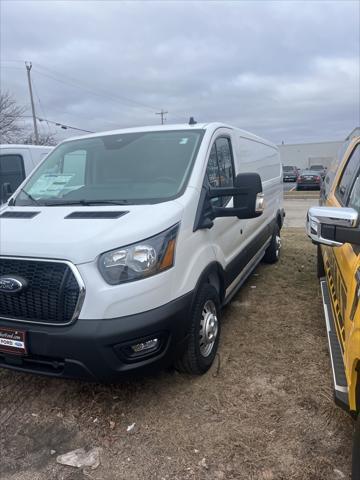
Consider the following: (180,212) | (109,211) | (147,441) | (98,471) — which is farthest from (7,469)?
(180,212)

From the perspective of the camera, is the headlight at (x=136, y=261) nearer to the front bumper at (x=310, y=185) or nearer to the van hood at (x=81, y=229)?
the van hood at (x=81, y=229)

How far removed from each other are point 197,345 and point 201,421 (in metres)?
0.55

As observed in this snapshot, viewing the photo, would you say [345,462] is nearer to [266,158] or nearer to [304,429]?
[304,429]

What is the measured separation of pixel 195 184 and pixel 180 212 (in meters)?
0.41

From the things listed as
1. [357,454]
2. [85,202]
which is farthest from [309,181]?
[357,454]

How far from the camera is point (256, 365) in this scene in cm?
351

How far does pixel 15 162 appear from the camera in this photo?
738cm

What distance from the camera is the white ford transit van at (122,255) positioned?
2.56 metres

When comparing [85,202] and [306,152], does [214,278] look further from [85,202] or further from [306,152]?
[306,152]

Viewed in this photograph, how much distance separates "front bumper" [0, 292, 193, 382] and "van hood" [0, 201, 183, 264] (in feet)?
1.50

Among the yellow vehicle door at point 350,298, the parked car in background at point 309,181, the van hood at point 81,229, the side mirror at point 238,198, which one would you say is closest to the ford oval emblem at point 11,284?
the van hood at point 81,229

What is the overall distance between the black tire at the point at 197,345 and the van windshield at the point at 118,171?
2.71 feet

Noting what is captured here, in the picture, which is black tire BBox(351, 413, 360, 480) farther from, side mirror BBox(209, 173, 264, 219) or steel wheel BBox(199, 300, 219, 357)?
side mirror BBox(209, 173, 264, 219)

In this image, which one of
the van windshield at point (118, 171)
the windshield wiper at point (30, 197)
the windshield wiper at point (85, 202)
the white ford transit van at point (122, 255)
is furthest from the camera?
the windshield wiper at point (30, 197)
